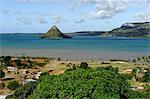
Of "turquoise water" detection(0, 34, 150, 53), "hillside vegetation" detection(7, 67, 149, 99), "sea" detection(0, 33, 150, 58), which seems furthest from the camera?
"turquoise water" detection(0, 34, 150, 53)

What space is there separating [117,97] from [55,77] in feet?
2.84

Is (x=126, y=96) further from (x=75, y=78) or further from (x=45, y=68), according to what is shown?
(x=45, y=68)

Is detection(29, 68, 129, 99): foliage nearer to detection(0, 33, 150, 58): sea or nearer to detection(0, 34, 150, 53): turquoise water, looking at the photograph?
detection(0, 33, 150, 58): sea

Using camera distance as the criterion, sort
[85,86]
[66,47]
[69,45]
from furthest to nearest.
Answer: [69,45] → [66,47] → [85,86]

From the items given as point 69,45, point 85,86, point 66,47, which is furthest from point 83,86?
point 69,45

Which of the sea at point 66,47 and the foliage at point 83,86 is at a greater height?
the foliage at point 83,86

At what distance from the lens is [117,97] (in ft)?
17.3

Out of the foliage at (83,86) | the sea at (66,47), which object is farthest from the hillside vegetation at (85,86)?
the sea at (66,47)

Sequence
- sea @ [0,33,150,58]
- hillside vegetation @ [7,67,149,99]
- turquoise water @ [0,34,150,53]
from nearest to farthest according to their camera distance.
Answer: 1. hillside vegetation @ [7,67,149,99]
2. sea @ [0,33,150,58]
3. turquoise water @ [0,34,150,53]

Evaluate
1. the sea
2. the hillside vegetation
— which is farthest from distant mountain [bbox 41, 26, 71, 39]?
the hillside vegetation

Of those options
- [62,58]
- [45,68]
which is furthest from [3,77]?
[62,58]

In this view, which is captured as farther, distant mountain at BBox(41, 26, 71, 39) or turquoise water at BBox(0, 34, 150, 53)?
turquoise water at BBox(0, 34, 150, 53)

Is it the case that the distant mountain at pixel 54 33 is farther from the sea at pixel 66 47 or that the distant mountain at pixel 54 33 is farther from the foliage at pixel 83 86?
the foliage at pixel 83 86

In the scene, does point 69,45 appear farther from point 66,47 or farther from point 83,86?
point 83,86
